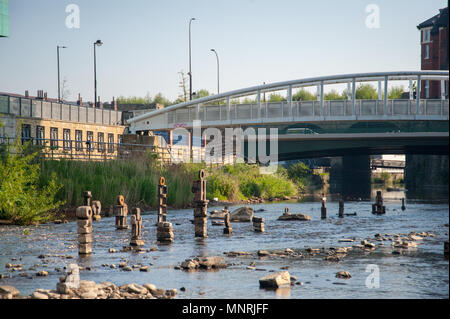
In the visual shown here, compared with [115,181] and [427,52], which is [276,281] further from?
[427,52]

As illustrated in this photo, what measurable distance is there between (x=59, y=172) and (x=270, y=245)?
1271 cm

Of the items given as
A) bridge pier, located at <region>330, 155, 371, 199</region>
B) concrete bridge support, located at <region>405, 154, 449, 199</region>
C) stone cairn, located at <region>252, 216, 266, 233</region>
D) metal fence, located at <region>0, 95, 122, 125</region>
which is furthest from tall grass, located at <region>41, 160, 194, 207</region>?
bridge pier, located at <region>330, 155, 371, 199</region>

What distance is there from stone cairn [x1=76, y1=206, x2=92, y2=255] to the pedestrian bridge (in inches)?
1414

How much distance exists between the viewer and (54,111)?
53.0m

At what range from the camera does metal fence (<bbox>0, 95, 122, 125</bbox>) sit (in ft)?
156

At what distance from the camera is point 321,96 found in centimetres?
5366

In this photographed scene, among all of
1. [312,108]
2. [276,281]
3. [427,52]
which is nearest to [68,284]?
[276,281]

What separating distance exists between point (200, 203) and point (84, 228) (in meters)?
3.71

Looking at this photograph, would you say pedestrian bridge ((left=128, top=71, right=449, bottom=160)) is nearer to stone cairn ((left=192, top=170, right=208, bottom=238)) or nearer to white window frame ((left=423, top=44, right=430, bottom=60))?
white window frame ((left=423, top=44, right=430, bottom=60))

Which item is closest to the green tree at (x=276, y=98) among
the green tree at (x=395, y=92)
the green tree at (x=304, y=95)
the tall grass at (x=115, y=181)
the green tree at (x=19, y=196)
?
the green tree at (x=304, y=95)

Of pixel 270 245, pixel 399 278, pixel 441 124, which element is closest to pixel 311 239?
pixel 270 245

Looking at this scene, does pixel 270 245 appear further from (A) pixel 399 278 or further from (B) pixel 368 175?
(B) pixel 368 175

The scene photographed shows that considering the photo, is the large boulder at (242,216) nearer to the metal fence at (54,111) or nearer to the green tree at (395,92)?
the metal fence at (54,111)
